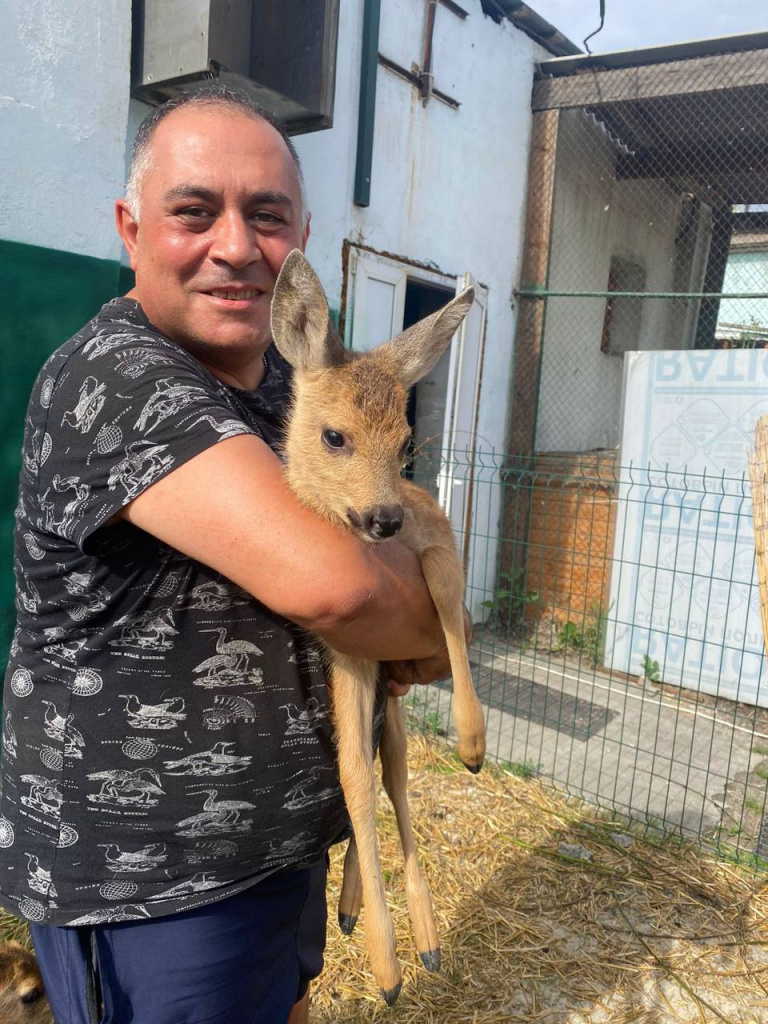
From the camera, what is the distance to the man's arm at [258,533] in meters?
1.28

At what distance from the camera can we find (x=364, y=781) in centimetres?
182

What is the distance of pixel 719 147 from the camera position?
28.9ft

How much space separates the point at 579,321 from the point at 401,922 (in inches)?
277

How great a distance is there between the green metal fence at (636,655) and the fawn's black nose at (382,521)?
2964mm

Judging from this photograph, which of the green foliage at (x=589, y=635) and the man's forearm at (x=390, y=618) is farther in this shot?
the green foliage at (x=589, y=635)

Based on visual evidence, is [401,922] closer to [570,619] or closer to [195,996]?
[195,996]

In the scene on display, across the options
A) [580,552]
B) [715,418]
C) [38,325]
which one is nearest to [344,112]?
[38,325]

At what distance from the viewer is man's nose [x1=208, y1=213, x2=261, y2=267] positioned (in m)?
1.63

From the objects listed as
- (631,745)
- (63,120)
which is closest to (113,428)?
(63,120)

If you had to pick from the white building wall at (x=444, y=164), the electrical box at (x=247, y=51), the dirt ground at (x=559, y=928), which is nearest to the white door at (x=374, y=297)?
the white building wall at (x=444, y=164)

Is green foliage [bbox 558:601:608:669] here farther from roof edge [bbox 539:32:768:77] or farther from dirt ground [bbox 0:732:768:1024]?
roof edge [bbox 539:32:768:77]

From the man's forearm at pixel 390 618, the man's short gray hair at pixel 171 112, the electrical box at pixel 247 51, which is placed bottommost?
the man's forearm at pixel 390 618

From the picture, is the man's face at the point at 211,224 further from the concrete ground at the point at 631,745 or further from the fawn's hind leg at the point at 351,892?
the concrete ground at the point at 631,745

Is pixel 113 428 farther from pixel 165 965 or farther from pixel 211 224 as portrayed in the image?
pixel 165 965
